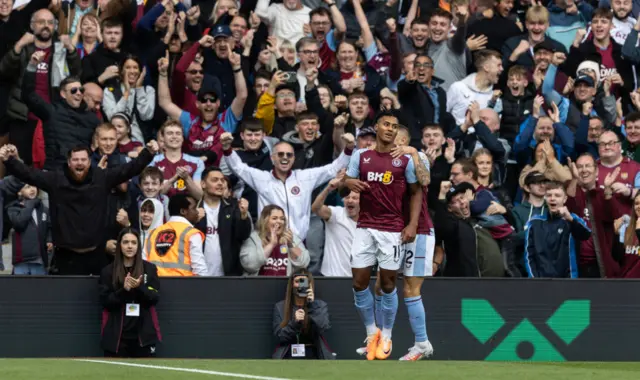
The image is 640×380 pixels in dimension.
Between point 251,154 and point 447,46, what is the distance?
4158 millimetres

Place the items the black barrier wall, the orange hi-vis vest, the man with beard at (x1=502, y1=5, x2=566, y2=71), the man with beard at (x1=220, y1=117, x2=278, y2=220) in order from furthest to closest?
1. the man with beard at (x1=502, y1=5, x2=566, y2=71)
2. the man with beard at (x1=220, y1=117, x2=278, y2=220)
3. the orange hi-vis vest
4. the black barrier wall

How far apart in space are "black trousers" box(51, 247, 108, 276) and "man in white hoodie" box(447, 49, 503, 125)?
5.71 metres

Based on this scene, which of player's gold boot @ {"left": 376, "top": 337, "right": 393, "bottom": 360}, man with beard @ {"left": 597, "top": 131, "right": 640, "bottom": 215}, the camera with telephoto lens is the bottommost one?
player's gold boot @ {"left": 376, "top": 337, "right": 393, "bottom": 360}

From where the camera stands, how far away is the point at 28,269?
15.1m

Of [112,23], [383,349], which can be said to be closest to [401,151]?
[383,349]

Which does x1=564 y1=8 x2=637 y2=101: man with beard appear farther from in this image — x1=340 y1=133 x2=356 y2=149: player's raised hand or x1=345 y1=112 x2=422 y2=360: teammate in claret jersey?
x1=345 y1=112 x2=422 y2=360: teammate in claret jersey

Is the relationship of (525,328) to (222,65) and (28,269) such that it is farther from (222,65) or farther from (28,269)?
(222,65)

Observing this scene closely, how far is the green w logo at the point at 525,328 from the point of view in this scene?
1485 cm

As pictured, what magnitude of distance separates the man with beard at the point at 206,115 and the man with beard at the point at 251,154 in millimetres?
462

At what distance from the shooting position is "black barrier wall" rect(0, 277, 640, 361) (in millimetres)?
14367

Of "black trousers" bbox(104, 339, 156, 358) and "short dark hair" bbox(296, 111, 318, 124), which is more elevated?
"short dark hair" bbox(296, 111, 318, 124)

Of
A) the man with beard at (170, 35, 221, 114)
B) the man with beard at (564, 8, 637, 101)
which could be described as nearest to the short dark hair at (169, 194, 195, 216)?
the man with beard at (170, 35, 221, 114)

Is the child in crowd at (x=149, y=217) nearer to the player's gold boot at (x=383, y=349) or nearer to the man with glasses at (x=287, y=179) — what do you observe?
the man with glasses at (x=287, y=179)

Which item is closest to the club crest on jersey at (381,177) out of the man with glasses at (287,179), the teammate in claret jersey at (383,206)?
the teammate in claret jersey at (383,206)
